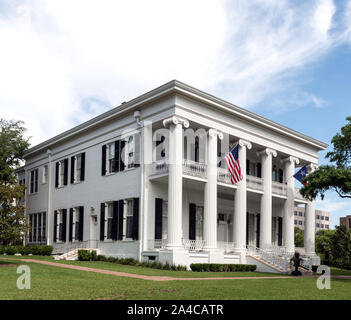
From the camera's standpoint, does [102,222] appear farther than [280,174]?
No

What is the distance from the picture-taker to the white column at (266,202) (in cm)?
3034

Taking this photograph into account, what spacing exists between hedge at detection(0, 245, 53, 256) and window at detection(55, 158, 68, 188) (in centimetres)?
489

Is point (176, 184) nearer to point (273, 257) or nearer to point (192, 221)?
point (192, 221)

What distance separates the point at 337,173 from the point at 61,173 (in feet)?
66.8

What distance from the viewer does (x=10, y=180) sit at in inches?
1328

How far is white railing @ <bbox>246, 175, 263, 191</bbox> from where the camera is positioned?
3056 cm

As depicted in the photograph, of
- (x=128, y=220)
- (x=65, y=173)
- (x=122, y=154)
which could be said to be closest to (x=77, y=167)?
(x=65, y=173)

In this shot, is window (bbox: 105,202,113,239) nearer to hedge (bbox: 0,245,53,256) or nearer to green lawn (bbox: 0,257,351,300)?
hedge (bbox: 0,245,53,256)

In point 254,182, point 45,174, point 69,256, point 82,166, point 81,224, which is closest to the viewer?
point 69,256

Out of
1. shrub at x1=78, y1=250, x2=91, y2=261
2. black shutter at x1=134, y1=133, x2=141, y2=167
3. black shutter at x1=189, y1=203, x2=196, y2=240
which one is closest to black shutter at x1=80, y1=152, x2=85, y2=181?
shrub at x1=78, y1=250, x2=91, y2=261

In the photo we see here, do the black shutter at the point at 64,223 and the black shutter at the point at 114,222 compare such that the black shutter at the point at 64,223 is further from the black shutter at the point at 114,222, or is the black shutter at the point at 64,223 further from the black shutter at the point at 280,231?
the black shutter at the point at 280,231

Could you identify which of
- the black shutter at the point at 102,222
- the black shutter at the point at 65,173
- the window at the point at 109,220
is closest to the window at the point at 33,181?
the black shutter at the point at 65,173
